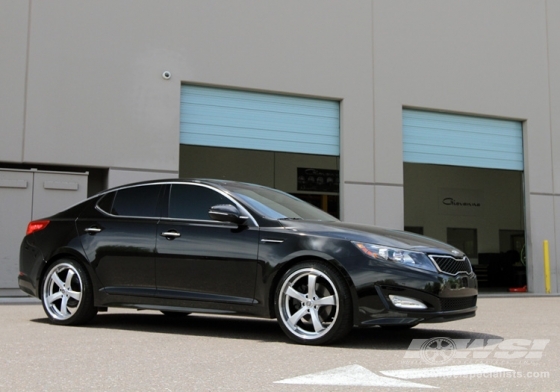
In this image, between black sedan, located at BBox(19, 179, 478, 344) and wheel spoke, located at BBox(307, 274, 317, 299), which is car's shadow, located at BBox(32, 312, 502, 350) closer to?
black sedan, located at BBox(19, 179, 478, 344)

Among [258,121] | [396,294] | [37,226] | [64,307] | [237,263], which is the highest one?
[258,121]

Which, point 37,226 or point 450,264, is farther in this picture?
point 37,226

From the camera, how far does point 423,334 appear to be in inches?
270

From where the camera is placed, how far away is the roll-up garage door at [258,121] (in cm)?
1416

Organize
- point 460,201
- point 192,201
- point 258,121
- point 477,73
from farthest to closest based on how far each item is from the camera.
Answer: point 460,201 < point 477,73 < point 258,121 < point 192,201

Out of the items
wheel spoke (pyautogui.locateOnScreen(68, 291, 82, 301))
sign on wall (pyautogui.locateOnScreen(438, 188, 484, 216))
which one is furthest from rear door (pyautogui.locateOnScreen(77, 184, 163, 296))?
sign on wall (pyautogui.locateOnScreen(438, 188, 484, 216))

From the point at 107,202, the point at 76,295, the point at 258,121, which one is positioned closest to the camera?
the point at 76,295

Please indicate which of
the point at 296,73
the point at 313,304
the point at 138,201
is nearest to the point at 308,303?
the point at 313,304

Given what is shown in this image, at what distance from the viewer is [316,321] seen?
19.5 feet

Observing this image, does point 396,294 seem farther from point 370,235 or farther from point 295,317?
point 295,317

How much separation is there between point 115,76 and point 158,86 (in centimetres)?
83

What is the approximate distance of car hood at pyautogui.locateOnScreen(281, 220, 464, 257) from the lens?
6.07 metres

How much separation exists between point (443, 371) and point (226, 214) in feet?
8.15

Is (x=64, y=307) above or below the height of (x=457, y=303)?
below
